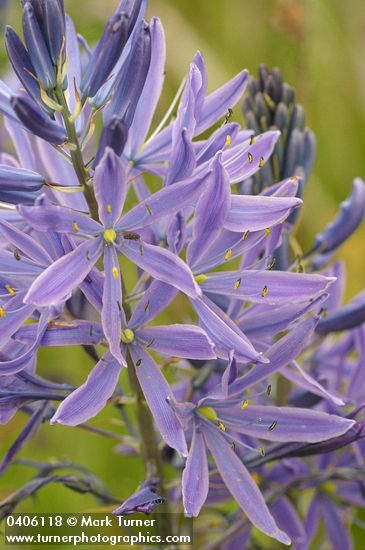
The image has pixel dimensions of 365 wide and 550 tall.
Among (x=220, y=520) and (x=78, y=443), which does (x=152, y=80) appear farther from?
(x=78, y=443)

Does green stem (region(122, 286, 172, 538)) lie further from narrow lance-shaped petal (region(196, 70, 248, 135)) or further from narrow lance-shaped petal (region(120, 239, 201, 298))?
narrow lance-shaped petal (region(196, 70, 248, 135))

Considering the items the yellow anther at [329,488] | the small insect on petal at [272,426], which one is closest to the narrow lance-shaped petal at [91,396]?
the small insect on petal at [272,426]

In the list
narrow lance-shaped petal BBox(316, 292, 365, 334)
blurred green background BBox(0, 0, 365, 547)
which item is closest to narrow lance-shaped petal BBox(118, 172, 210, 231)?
narrow lance-shaped petal BBox(316, 292, 365, 334)

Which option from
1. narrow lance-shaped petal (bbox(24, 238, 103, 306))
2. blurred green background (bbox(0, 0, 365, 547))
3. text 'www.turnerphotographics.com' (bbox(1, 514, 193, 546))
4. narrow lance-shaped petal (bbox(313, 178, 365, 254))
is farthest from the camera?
blurred green background (bbox(0, 0, 365, 547))

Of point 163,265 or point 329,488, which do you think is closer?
point 163,265

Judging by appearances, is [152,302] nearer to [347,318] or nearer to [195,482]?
[195,482]

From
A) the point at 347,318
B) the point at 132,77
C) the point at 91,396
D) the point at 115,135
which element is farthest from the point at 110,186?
the point at 347,318

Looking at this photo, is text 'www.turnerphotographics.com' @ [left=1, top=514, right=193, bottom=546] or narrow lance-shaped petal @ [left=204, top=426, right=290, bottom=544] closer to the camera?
narrow lance-shaped petal @ [left=204, top=426, right=290, bottom=544]

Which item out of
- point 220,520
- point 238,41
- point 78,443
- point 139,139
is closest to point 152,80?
point 139,139
